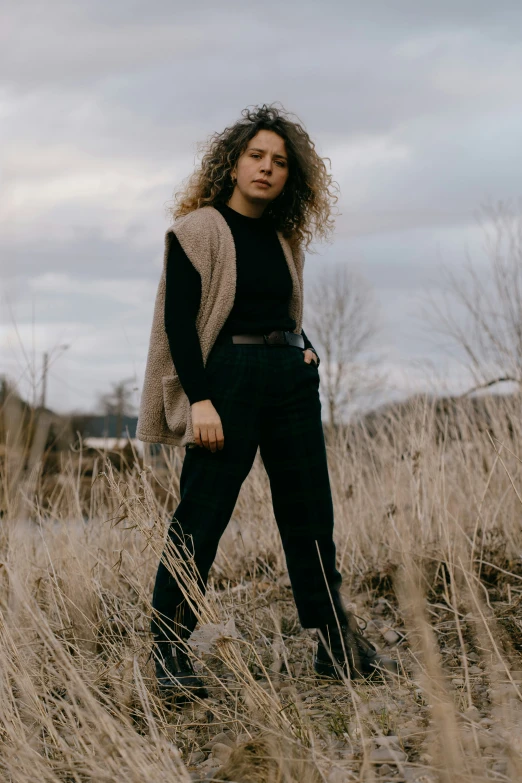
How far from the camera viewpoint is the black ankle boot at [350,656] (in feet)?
7.57

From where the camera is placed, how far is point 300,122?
2.57 meters

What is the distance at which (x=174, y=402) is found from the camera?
233cm

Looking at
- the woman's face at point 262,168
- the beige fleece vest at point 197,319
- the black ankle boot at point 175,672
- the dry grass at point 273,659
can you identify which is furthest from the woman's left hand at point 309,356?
the black ankle boot at point 175,672

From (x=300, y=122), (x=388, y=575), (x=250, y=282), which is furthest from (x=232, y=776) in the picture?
(x=300, y=122)

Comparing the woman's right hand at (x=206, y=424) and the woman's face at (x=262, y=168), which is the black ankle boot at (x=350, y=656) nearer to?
the woman's right hand at (x=206, y=424)

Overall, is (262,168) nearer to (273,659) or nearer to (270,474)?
(270,474)

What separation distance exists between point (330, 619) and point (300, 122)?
161cm

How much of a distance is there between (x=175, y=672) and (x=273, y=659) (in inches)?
19.8

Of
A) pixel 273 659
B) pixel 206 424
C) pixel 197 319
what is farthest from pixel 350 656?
pixel 197 319

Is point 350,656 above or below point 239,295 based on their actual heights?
below

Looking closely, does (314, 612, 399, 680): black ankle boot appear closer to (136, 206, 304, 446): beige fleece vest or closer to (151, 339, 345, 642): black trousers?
(151, 339, 345, 642): black trousers

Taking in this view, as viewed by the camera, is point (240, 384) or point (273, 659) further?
point (273, 659)

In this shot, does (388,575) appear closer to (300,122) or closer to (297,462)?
(297,462)

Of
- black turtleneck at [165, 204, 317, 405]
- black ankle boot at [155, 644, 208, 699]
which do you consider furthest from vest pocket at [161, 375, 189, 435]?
black ankle boot at [155, 644, 208, 699]
